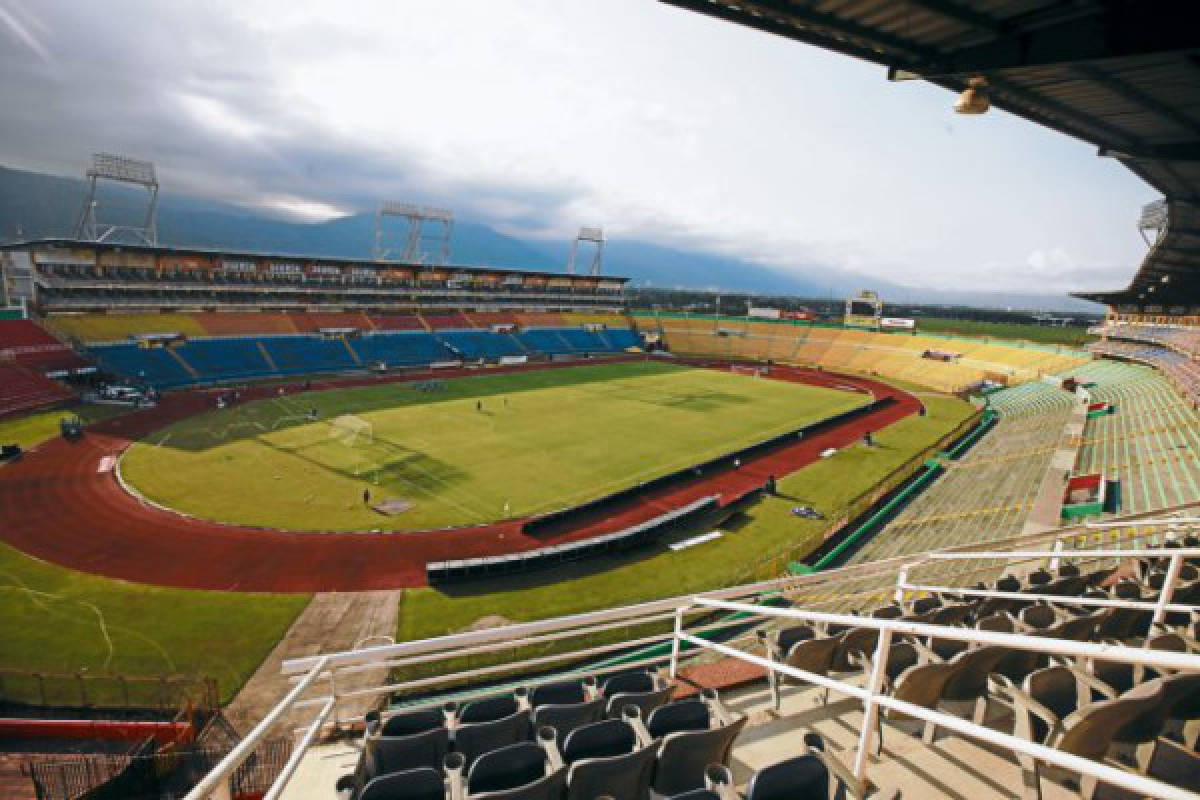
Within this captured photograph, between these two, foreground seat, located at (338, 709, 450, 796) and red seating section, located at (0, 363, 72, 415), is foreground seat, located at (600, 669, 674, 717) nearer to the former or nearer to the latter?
foreground seat, located at (338, 709, 450, 796)

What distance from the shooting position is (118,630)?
1619cm

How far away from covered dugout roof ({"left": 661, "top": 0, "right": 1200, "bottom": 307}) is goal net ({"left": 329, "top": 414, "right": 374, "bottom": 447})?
32.0 meters

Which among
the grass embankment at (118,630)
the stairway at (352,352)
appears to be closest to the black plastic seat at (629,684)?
the grass embankment at (118,630)

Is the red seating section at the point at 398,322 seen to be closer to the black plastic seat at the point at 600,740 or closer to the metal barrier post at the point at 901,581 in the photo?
the metal barrier post at the point at 901,581

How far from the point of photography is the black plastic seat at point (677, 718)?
533cm

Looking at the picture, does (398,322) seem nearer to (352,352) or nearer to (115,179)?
(352,352)

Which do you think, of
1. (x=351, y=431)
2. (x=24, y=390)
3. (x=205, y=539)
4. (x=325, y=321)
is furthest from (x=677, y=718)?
(x=325, y=321)

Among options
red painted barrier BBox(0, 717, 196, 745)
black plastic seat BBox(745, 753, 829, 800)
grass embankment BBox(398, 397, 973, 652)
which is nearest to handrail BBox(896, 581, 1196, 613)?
black plastic seat BBox(745, 753, 829, 800)

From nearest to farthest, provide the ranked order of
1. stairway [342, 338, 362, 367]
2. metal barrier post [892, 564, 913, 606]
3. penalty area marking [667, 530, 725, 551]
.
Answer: metal barrier post [892, 564, 913, 606], penalty area marking [667, 530, 725, 551], stairway [342, 338, 362, 367]

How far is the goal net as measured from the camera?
112 ft

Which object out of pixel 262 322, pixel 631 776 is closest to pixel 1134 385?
pixel 631 776

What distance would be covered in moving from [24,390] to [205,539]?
3025cm

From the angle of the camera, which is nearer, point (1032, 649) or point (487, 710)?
point (1032, 649)

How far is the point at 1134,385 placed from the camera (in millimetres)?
42156
